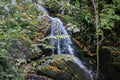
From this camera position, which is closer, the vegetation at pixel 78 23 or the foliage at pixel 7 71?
the foliage at pixel 7 71

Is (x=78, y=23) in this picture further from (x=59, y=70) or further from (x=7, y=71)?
(x=7, y=71)

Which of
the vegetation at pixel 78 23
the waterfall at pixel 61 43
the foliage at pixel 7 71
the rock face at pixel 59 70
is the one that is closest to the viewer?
the foliage at pixel 7 71

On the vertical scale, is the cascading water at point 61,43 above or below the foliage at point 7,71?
below

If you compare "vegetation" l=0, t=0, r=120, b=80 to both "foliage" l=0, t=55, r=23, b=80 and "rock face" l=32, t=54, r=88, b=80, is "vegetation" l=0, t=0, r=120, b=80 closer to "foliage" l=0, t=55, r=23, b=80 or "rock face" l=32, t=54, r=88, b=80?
"rock face" l=32, t=54, r=88, b=80

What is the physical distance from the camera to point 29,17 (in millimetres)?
7539

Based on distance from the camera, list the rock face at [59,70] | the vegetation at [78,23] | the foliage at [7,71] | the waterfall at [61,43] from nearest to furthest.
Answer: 1. the foliage at [7,71]
2. the rock face at [59,70]
3. the vegetation at [78,23]
4. the waterfall at [61,43]

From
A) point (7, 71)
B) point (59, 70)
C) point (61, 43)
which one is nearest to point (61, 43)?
point (61, 43)

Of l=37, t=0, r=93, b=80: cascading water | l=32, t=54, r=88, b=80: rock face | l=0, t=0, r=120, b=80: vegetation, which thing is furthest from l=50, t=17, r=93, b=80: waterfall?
l=32, t=54, r=88, b=80: rock face

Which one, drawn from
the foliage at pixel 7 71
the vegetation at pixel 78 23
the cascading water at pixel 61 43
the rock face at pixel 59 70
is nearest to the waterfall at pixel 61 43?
the cascading water at pixel 61 43

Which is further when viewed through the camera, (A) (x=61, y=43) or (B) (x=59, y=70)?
(A) (x=61, y=43)

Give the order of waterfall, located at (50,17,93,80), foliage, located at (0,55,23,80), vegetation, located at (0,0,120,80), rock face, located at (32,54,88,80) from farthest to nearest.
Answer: waterfall, located at (50,17,93,80), vegetation, located at (0,0,120,80), rock face, located at (32,54,88,80), foliage, located at (0,55,23,80)

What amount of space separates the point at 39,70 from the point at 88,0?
14.6 feet

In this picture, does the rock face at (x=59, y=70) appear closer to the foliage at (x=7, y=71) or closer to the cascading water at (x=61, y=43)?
the cascading water at (x=61, y=43)

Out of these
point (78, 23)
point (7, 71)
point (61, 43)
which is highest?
point (7, 71)
